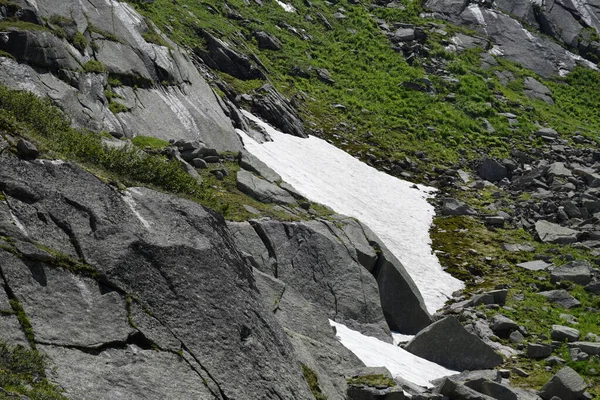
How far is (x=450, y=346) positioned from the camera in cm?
2059

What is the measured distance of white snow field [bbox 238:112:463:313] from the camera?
28.8 meters

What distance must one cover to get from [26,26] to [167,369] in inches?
628

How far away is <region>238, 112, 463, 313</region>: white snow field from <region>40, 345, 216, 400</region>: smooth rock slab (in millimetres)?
16577

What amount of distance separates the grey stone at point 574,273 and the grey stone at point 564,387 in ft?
30.6

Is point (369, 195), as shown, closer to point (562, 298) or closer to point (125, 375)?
point (562, 298)

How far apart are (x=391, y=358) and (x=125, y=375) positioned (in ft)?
36.1

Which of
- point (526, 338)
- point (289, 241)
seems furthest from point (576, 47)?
Answer: point (289, 241)

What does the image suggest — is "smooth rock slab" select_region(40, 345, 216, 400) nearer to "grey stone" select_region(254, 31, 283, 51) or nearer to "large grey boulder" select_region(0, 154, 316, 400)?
"large grey boulder" select_region(0, 154, 316, 400)

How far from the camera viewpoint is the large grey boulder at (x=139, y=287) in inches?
369

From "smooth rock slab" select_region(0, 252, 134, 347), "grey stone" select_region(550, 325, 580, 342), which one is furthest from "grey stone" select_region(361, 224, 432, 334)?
"smooth rock slab" select_region(0, 252, 134, 347)

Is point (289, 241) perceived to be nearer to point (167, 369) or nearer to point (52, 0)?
point (167, 369)

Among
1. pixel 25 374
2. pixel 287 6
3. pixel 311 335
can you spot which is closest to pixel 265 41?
pixel 287 6

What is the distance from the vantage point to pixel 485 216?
36.4 m

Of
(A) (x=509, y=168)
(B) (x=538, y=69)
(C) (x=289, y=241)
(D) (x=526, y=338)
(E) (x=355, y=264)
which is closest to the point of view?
(C) (x=289, y=241)
